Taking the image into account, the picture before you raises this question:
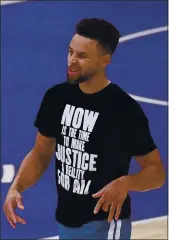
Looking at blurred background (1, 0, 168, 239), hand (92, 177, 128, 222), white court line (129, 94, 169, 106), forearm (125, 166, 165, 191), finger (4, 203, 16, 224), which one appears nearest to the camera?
hand (92, 177, 128, 222)

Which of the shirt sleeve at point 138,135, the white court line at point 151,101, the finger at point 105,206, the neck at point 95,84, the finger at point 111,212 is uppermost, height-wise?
the neck at point 95,84

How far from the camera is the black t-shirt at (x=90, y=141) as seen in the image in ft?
10.2

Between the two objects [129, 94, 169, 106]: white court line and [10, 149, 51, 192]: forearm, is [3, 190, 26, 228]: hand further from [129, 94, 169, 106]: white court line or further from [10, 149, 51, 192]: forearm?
[129, 94, 169, 106]: white court line

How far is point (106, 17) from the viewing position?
781 centimetres

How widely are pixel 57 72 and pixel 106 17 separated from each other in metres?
1.07

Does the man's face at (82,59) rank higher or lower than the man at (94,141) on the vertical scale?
higher

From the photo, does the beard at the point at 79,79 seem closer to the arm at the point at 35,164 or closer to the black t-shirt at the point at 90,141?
the black t-shirt at the point at 90,141

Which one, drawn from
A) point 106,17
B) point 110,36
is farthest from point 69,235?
point 106,17

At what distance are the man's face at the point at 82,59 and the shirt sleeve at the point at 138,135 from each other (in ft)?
0.96


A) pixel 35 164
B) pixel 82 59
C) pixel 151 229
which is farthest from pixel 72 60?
pixel 151 229

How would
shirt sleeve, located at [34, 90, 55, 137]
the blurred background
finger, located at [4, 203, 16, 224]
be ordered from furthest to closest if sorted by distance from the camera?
the blurred background < shirt sleeve, located at [34, 90, 55, 137] < finger, located at [4, 203, 16, 224]

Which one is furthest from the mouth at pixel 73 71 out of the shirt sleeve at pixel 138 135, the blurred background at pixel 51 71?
the blurred background at pixel 51 71

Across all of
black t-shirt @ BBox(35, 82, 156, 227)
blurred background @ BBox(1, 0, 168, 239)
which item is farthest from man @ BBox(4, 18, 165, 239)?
blurred background @ BBox(1, 0, 168, 239)

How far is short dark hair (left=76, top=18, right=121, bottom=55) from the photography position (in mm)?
3102
